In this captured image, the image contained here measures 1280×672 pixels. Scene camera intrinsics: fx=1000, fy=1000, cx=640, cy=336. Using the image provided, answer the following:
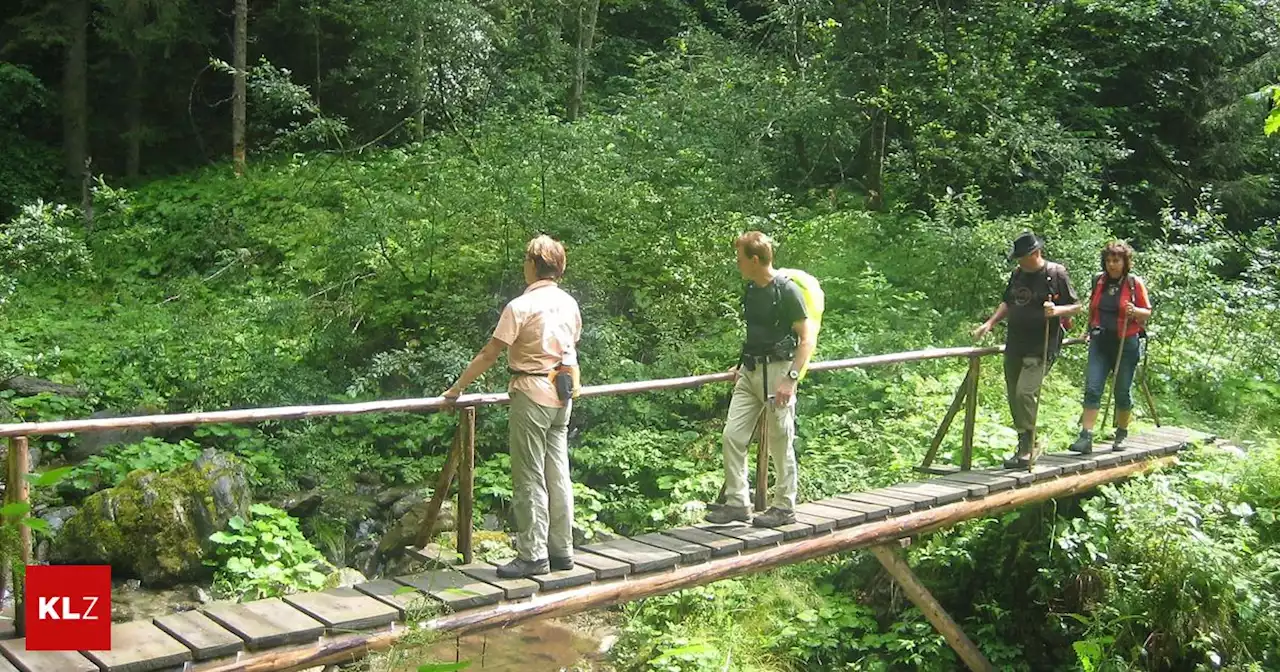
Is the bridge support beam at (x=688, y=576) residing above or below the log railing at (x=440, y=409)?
below

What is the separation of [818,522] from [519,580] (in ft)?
7.37

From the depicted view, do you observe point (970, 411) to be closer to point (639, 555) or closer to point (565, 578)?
point (639, 555)

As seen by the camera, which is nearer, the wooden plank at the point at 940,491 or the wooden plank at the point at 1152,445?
the wooden plank at the point at 940,491

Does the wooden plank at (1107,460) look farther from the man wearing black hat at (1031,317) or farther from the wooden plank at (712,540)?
the wooden plank at (712,540)

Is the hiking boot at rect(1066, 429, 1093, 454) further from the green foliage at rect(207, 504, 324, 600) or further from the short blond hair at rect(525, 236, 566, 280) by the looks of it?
the green foliage at rect(207, 504, 324, 600)

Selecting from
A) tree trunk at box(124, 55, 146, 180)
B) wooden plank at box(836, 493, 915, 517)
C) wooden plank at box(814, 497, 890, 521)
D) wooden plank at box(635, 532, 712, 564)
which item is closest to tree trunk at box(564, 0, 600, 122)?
tree trunk at box(124, 55, 146, 180)

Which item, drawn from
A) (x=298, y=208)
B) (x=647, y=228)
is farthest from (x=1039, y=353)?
(x=298, y=208)

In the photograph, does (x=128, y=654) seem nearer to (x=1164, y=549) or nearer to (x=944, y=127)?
(x=1164, y=549)

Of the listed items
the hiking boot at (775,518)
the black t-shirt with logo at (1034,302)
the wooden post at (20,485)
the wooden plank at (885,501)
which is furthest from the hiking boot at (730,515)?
the wooden post at (20,485)

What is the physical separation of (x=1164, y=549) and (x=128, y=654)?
20.3 ft

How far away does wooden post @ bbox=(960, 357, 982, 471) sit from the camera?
7.71 metres

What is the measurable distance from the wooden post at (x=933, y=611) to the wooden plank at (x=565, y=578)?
2.60 m

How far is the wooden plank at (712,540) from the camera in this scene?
598cm

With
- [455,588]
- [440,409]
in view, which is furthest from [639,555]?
[440,409]
